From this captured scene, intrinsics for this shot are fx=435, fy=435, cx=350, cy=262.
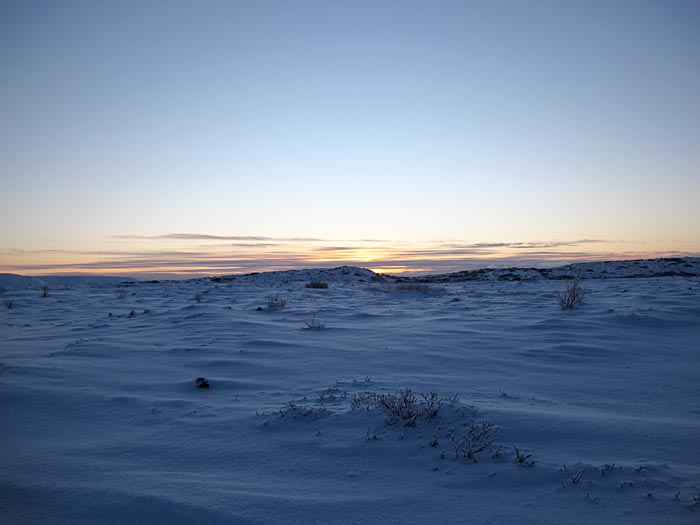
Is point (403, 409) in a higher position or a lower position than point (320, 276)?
higher

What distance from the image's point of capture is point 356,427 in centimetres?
266

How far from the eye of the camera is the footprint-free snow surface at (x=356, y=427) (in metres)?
1.87

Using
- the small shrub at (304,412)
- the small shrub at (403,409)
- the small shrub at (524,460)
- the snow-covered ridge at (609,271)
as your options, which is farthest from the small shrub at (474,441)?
the snow-covered ridge at (609,271)

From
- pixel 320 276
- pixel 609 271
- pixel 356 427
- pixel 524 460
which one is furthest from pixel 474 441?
pixel 609 271

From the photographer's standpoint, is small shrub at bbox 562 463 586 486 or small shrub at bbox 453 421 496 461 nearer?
small shrub at bbox 562 463 586 486

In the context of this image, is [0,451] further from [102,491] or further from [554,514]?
[554,514]

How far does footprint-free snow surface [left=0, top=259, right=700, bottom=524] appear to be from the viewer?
1870mm

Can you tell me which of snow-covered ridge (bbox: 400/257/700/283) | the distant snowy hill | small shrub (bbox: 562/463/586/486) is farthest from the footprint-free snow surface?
snow-covered ridge (bbox: 400/257/700/283)

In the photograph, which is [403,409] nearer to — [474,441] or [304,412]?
[474,441]

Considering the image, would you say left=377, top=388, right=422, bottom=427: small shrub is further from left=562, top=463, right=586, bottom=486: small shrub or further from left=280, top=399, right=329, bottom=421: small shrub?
left=562, top=463, right=586, bottom=486: small shrub

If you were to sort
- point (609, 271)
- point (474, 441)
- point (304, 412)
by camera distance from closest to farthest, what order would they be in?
point (474, 441) < point (304, 412) < point (609, 271)

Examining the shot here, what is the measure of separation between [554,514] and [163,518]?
1.61 m

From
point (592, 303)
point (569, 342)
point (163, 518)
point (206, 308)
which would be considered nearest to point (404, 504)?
point (163, 518)

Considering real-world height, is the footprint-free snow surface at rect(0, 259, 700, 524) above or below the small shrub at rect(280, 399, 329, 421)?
below
